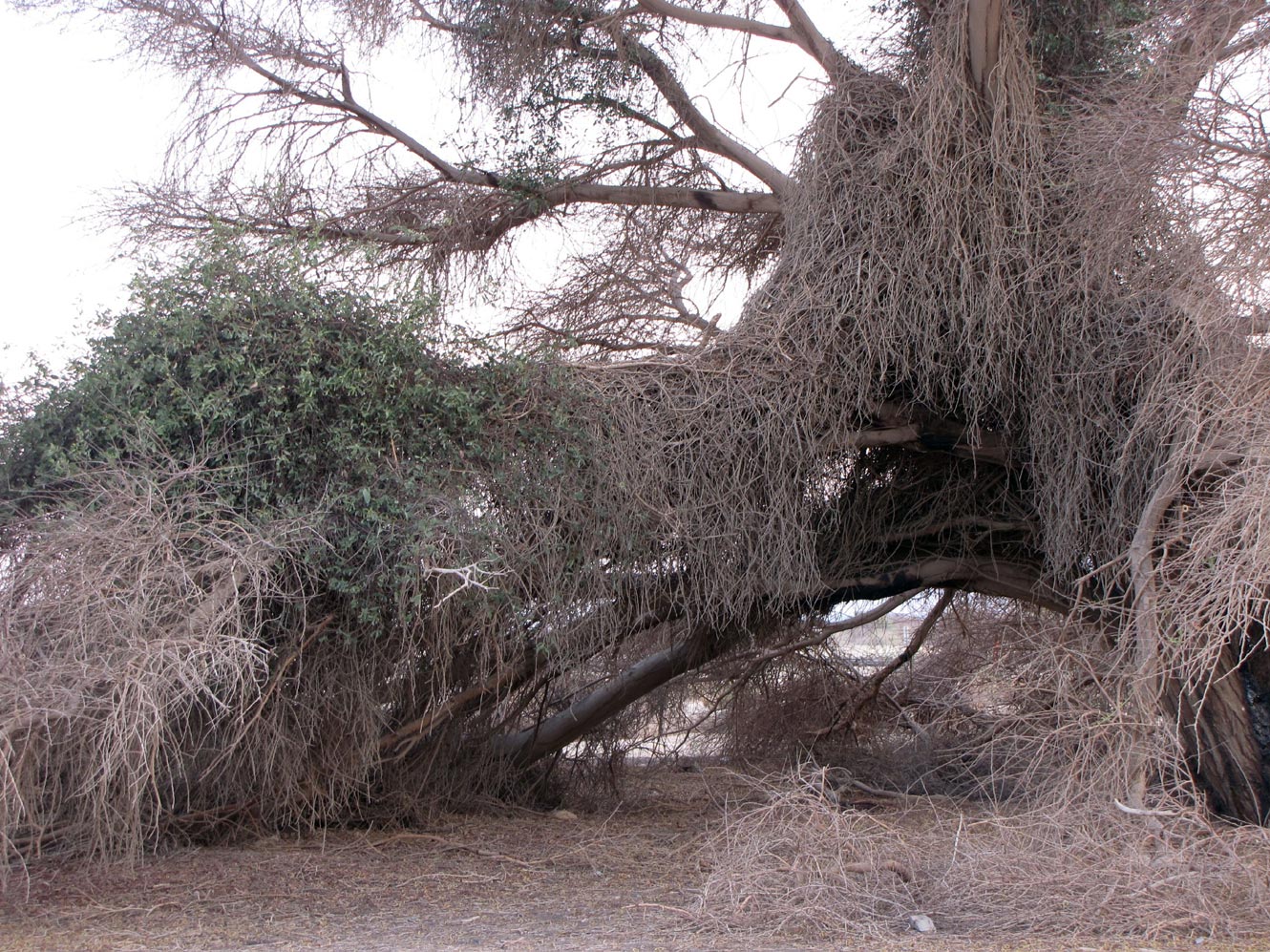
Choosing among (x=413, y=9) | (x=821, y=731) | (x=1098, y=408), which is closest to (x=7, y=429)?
(x=413, y=9)

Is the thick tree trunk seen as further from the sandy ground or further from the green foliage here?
the green foliage

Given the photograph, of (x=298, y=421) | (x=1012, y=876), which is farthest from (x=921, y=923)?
(x=298, y=421)

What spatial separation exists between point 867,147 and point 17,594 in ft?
25.7

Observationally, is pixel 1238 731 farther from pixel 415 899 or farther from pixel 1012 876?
pixel 415 899

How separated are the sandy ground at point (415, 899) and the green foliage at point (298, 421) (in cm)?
194

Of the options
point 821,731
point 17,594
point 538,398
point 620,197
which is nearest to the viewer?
point 17,594

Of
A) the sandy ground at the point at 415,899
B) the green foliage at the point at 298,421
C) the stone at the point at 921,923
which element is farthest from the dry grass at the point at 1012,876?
the green foliage at the point at 298,421

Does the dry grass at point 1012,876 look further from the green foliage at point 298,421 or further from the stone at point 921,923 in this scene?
the green foliage at point 298,421

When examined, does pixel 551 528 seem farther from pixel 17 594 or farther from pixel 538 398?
pixel 17 594

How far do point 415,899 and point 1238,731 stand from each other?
22.3 feet

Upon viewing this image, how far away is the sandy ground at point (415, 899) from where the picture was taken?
6.58 m

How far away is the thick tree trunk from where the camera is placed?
9.61 metres

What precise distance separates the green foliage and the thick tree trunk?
5.97 metres

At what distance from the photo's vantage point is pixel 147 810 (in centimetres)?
889
